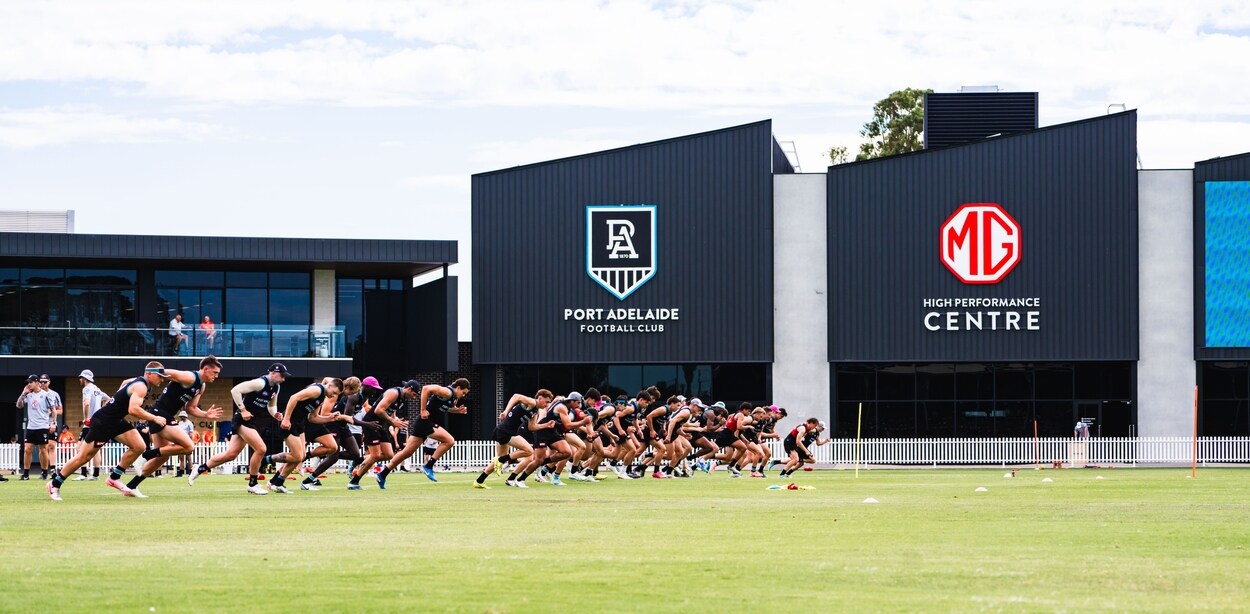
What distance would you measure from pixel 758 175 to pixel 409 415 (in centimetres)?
1458

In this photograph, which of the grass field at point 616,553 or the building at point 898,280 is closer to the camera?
the grass field at point 616,553

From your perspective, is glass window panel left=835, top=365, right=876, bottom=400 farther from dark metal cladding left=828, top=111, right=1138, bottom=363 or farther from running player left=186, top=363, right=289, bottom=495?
running player left=186, top=363, right=289, bottom=495

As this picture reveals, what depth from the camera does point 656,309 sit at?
53.8 meters

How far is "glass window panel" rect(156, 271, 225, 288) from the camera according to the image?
52688 millimetres

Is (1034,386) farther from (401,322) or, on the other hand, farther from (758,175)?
(401,322)

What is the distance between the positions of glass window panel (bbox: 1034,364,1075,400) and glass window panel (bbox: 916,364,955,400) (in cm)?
272

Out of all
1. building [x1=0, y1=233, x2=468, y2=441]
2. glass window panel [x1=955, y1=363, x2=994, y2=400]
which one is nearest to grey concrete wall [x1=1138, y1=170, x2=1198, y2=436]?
glass window panel [x1=955, y1=363, x2=994, y2=400]

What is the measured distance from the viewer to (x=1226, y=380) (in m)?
53.7

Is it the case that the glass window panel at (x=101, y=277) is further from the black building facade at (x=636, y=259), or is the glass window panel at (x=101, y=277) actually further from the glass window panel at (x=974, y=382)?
the glass window panel at (x=974, y=382)

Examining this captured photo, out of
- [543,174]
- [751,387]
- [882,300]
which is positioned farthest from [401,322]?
[882,300]

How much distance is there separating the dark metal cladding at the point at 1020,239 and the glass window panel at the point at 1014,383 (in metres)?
0.63

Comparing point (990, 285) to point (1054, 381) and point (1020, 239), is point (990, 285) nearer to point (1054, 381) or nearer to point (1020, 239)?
point (1020, 239)

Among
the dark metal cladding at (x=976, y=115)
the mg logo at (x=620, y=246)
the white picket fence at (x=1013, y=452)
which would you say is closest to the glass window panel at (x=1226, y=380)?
the white picket fence at (x=1013, y=452)

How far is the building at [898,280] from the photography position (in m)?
53.1
